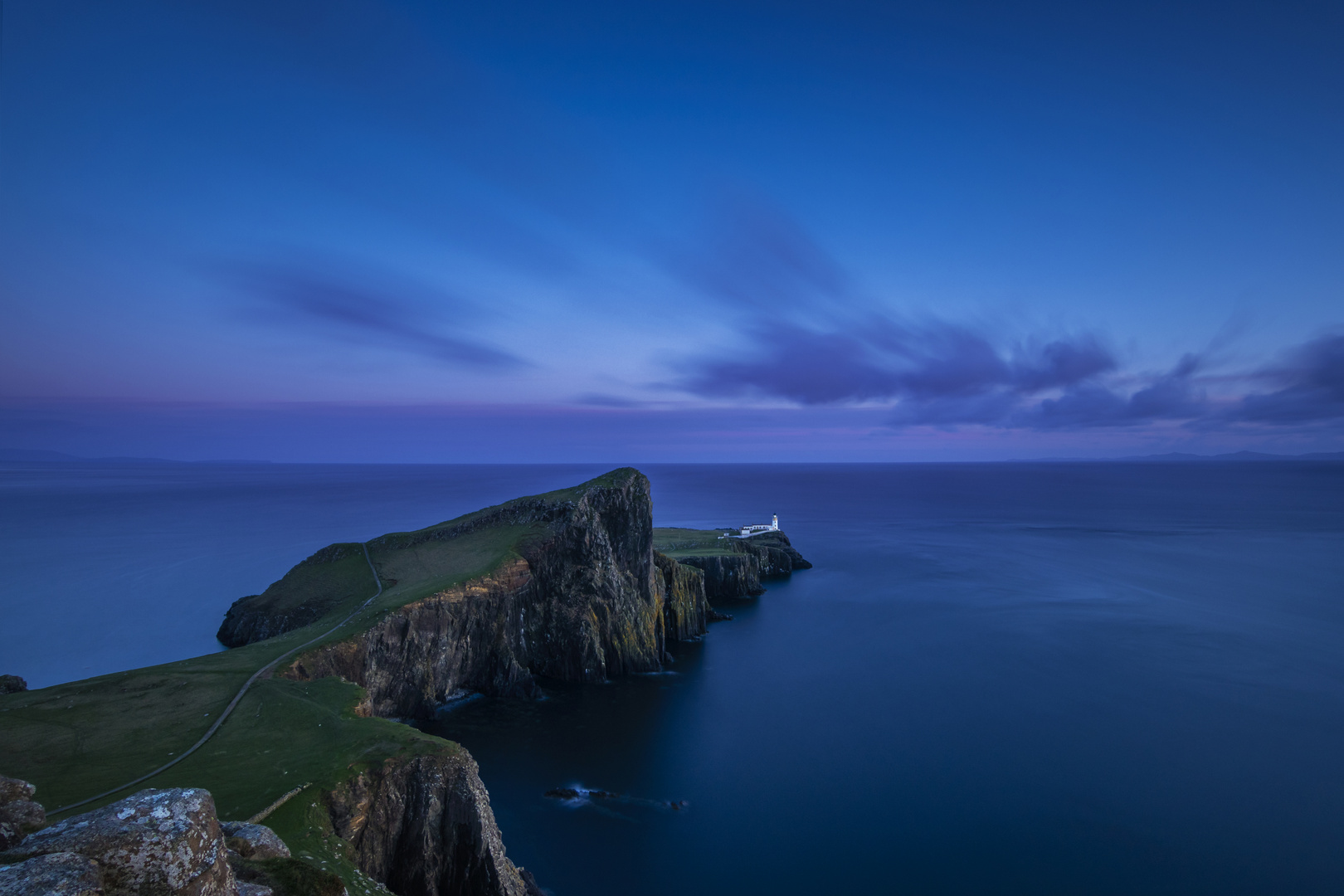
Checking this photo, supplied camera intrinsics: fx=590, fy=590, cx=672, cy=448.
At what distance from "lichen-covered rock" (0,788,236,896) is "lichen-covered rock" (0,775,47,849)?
2.57m

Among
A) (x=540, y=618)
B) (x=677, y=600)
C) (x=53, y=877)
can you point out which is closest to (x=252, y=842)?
(x=53, y=877)

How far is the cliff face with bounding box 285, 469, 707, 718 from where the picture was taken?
A: 4688 cm

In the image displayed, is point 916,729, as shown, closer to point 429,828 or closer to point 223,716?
point 429,828

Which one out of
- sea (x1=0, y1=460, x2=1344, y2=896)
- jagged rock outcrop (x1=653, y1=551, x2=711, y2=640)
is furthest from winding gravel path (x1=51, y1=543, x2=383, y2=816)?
jagged rock outcrop (x1=653, y1=551, x2=711, y2=640)

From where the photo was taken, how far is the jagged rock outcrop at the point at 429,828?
2611 centimetres

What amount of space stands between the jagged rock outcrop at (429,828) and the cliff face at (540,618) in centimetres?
1802

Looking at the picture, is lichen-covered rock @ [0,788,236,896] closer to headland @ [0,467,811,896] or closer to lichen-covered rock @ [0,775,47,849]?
lichen-covered rock @ [0,775,47,849]

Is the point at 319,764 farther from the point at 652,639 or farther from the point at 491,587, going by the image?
the point at 652,639

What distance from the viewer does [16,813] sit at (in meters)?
14.5

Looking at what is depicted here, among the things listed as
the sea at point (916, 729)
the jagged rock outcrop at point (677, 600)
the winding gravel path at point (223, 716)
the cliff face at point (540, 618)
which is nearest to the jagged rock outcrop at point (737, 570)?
the sea at point (916, 729)

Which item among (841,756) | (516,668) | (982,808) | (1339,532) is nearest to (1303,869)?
(982,808)

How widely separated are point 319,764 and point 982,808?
38580mm

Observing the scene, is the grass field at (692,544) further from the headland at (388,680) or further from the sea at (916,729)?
the sea at (916,729)

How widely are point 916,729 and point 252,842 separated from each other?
47.1 metres
